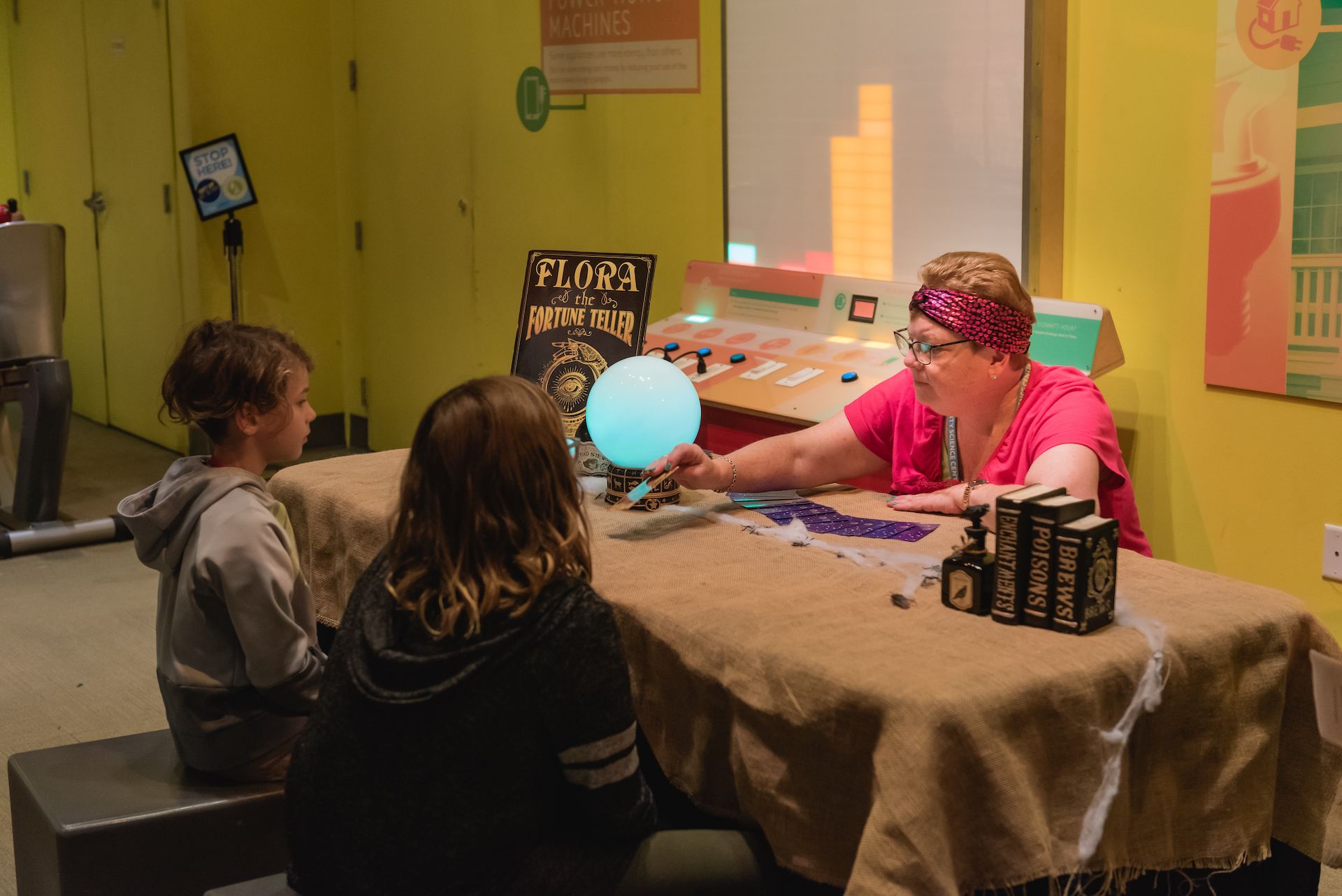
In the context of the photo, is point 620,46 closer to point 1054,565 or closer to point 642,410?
point 642,410

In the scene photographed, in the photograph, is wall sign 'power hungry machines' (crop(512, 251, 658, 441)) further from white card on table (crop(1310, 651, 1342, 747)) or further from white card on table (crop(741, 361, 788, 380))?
white card on table (crop(1310, 651, 1342, 747))

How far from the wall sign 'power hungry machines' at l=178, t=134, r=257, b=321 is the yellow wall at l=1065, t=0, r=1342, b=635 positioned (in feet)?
12.8

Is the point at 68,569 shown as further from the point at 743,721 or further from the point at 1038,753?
the point at 1038,753

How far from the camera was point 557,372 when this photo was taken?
2.70 m

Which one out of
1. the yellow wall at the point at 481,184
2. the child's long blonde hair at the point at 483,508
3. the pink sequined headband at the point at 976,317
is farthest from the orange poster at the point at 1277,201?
the child's long blonde hair at the point at 483,508

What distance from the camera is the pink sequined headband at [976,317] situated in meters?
2.15

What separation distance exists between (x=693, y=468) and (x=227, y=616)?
2.77ft

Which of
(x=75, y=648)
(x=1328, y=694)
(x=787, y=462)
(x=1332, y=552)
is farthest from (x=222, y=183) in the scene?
(x=1328, y=694)

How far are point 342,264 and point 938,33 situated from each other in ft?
12.3

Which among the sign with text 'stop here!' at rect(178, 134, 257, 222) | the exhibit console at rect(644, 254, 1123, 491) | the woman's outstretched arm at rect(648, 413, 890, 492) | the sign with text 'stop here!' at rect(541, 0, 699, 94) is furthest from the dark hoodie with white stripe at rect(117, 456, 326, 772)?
the sign with text 'stop here!' at rect(178, 134, 257, 222)

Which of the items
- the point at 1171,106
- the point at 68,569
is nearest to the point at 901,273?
the point at 1171,106

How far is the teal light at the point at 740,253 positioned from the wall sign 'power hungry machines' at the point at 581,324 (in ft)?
4.00

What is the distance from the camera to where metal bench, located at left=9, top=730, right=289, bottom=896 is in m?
1.69

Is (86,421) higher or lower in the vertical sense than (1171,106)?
lower
